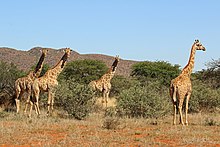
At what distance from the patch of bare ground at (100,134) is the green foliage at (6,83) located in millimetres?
7376

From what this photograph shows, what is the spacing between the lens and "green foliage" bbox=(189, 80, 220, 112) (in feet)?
69.6

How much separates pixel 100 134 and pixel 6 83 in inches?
472

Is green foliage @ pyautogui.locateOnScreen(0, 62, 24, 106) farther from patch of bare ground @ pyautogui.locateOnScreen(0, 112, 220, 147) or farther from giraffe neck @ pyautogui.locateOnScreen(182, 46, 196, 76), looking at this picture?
giraffe neck @ pyautogui.locateOnScreen(182, 46, 196, 76)

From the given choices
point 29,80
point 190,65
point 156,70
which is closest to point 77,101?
point 29,80

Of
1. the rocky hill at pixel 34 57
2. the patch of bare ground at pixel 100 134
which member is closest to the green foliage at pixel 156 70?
the patch of bare ground at pixel 100 134

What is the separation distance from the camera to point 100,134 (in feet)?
38.1

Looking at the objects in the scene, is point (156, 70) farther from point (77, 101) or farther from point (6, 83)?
point (77, 101)

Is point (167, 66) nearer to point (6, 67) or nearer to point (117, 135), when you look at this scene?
point (6, 67)

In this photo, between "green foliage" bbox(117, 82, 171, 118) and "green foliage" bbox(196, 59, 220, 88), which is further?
"green foliage" bbox(196, 59, 220, 88)

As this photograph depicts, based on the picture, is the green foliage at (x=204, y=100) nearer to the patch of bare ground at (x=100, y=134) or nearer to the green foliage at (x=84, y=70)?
the patch of bare ground at (x=100, y=134)

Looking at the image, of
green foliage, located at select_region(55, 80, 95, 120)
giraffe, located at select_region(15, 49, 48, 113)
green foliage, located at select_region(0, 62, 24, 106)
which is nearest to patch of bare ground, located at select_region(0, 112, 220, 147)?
green foliage, located at select_region(55, 80, 95, 120)

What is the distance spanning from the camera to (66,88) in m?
17.4

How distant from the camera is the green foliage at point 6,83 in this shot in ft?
70.5

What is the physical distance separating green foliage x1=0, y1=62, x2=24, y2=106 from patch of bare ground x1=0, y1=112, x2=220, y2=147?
738 centimetres
